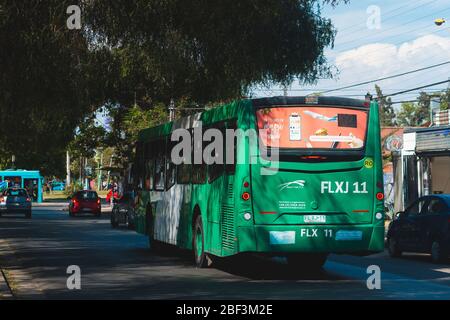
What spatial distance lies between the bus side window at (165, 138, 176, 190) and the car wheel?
598cm

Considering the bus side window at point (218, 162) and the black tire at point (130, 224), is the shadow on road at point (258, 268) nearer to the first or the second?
Answer: the bus side window at point (218, 162)

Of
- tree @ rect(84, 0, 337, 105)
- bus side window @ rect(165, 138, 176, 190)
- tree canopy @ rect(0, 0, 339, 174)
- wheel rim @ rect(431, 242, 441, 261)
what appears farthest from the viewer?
bus side window @ rect(165, 138, 176, 190)

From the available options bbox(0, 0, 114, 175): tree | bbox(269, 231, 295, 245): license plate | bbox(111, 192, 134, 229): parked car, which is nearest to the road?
bbox(269, 231, 295, 245): license plate

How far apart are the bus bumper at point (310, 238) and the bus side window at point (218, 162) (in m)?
1.59

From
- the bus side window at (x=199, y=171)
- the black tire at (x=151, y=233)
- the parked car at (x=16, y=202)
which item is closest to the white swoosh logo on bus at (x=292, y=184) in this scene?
the bus side window at (x=199, y=171)

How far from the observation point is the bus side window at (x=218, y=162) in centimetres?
1697

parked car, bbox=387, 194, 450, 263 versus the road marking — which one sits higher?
parked car, bbox=387, 194, 450, 263

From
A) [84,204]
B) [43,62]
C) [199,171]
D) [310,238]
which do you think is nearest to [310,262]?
[199,171]

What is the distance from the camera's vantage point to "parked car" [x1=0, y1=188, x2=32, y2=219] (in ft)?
171

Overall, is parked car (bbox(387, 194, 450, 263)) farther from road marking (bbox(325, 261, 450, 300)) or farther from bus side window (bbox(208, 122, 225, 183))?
bus side window (bbox(208, 122, 225, 183))

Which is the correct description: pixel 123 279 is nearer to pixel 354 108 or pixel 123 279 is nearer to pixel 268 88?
pixel 354 108

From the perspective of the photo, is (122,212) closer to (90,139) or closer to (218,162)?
(90,139)

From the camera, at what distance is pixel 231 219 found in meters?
16.3

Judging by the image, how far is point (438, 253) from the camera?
20547 millimetres
